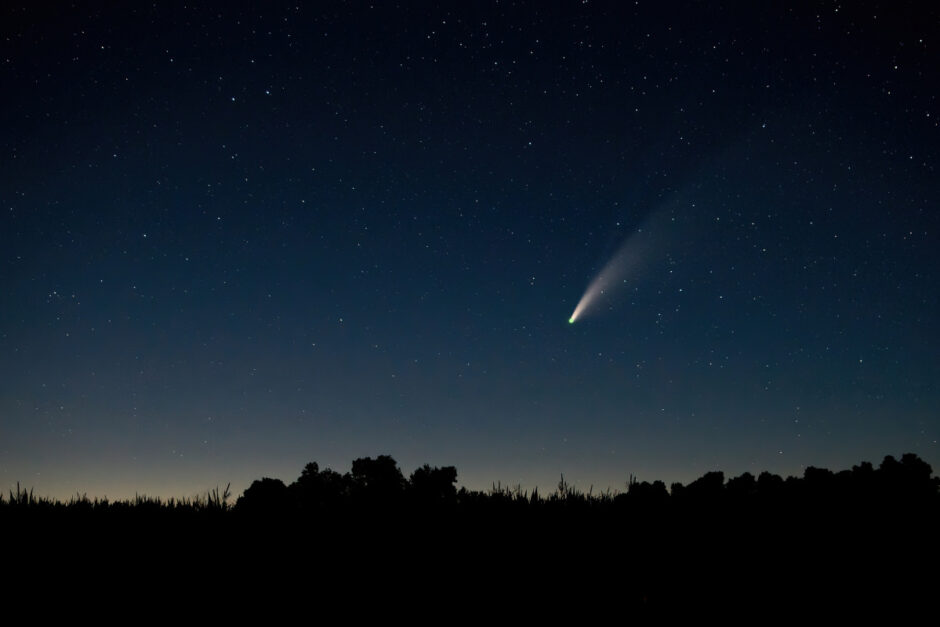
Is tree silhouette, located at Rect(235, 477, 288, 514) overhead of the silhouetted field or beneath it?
overhead

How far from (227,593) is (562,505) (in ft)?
11.2

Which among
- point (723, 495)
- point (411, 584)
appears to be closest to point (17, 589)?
point (411, 584)

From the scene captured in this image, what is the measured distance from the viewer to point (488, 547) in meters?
5.27

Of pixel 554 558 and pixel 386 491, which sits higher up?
pixel 386 491

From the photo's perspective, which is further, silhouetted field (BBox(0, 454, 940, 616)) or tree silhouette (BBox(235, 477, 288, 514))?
tree silhouette (BBox(235, 477, 288, 514))

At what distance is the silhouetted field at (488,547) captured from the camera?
15.4 feet

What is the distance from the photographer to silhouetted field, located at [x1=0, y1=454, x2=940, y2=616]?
469 centimetres

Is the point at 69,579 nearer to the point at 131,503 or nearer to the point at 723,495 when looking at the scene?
the point at 131,503

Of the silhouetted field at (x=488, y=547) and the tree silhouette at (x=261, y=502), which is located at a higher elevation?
the tree silhouette at (x=261, y=502)

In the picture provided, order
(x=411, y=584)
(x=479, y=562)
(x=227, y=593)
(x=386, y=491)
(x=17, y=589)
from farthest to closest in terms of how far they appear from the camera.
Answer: (x=386, y=491) < (x=479, y=562) < (x=411, y=584) < (x=227, y=593) < (x=17, y=589)

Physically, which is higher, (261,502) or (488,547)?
(261,502)

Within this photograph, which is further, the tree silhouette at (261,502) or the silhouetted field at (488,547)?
the tree silhouette at (261,502)

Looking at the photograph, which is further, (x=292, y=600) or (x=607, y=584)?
(x=607, y=584)

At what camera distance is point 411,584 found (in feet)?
15.8
